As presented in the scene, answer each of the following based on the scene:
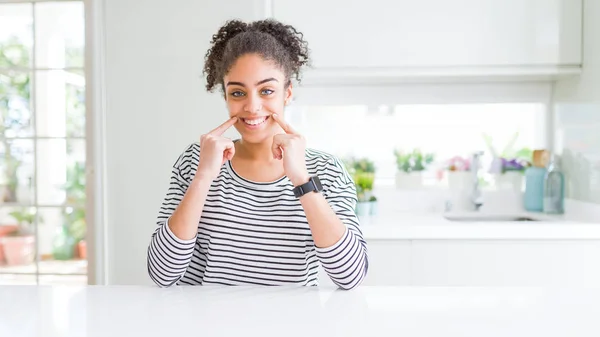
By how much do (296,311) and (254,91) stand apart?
52 cm

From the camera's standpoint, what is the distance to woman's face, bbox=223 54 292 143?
4.28ft

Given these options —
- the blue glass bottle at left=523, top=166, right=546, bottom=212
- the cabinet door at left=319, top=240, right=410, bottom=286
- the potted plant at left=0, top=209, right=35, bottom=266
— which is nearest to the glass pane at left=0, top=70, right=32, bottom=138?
the potted plant at left=0, top=209, right=35, bottom=266

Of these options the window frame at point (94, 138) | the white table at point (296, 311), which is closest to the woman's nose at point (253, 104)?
the white table at point (296, 311)

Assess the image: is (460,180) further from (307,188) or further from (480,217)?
(307,188)

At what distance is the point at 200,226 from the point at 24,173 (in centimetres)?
230

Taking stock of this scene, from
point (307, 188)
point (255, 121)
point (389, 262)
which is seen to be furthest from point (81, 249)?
point (307, 188)

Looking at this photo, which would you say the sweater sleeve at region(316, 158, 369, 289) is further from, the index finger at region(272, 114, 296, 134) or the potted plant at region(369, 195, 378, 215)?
the potted plant at region(369, 195, 378, 215)

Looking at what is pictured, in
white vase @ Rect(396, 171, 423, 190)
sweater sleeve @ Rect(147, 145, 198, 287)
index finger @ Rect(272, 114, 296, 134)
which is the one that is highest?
index finger @ Rect(272, 114, 296, 134)

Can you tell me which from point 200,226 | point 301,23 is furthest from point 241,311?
point 301,23

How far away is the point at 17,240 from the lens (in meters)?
3.29

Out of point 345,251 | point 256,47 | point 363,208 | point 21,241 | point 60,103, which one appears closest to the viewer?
point 345,251

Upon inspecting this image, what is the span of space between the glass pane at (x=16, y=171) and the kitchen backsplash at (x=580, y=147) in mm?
2769

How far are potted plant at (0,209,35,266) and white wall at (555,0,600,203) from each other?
2809 millimetres

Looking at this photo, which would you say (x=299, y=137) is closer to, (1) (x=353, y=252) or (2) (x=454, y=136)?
(1) (x=353, y=252)
